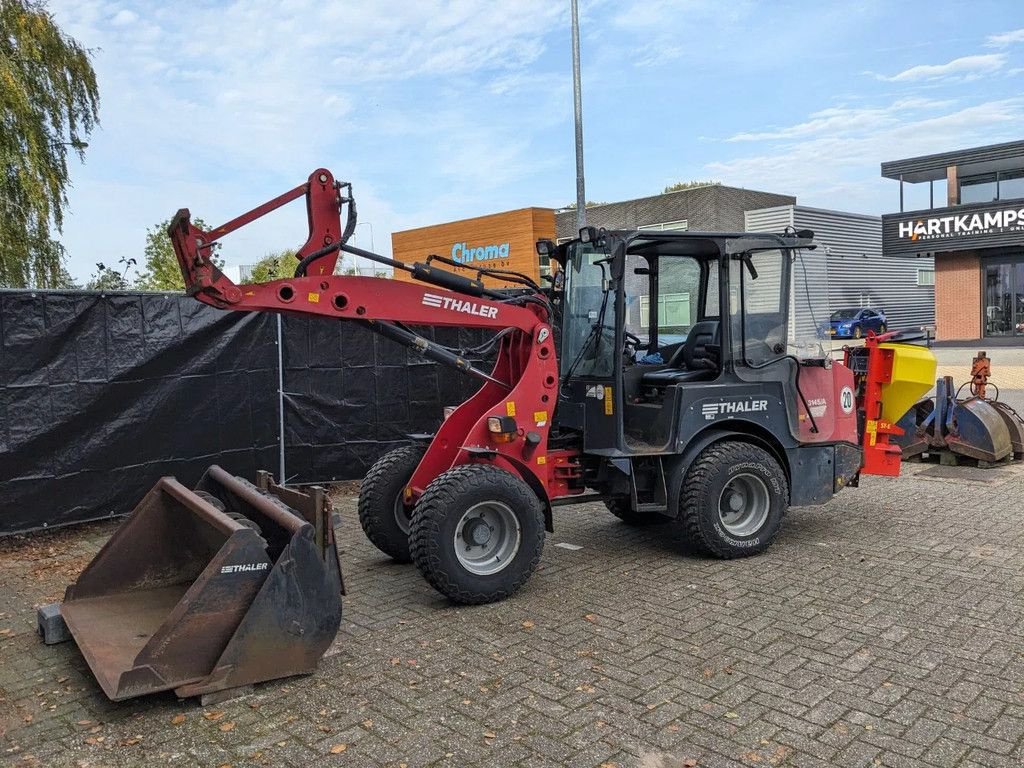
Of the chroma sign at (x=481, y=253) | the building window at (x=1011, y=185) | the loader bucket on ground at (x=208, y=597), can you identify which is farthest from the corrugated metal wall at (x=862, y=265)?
the loader bucket on ground at (x=208, y=597)

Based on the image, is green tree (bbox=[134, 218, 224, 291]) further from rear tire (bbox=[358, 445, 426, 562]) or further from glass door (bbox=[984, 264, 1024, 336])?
glass door (bbox=[984, 264, 1024, 336])

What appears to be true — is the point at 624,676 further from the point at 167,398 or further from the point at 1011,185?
the point at 1011,185

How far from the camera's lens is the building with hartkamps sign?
94.4ft

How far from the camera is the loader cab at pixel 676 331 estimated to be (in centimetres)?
613

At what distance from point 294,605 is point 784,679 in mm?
2421

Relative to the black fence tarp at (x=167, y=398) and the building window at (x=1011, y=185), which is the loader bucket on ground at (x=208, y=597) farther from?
the building window at (x=1011, y=185)

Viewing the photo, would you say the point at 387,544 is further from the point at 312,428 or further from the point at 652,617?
the point at 312,428

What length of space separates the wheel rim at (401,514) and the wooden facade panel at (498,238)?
2494 centimetres

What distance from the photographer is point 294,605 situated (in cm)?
403

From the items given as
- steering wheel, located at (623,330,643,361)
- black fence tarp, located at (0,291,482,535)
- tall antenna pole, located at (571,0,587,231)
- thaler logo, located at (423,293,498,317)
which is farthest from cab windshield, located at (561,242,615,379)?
tall antenna pole, located at (571,0,587,231)

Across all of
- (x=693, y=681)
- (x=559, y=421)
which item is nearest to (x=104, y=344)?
(x=559, y=421)

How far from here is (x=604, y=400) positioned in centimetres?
619

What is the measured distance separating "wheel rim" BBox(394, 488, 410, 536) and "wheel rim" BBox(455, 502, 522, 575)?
0.84 metres

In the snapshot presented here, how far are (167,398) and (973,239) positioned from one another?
2929cm
